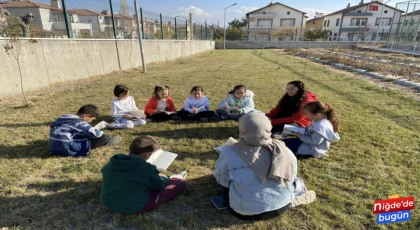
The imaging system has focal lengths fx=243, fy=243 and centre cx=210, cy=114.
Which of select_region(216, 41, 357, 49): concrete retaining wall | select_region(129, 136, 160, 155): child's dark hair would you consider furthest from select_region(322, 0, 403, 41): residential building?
select_region(129, 136, 160, 155): child's dark hair

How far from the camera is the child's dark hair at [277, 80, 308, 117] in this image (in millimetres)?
3820

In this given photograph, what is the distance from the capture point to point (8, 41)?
6.09 metres

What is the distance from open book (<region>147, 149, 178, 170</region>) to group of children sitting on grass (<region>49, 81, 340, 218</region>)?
1.13 ft

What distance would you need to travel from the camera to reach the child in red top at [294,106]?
3.81 meters

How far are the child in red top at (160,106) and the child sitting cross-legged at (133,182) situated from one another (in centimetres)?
243

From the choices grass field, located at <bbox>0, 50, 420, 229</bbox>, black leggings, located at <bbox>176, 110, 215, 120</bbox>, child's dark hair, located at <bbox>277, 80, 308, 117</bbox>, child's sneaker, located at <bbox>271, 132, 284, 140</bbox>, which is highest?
child's dark hair, located at <bbox>277, 80, 308, 117</bbox>

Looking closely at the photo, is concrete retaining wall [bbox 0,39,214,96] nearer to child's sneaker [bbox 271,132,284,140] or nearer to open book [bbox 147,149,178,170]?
open book [bbox 147,149,178,170]

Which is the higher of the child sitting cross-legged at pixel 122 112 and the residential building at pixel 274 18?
the residential building at pixel 274 18

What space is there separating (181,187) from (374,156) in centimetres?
267

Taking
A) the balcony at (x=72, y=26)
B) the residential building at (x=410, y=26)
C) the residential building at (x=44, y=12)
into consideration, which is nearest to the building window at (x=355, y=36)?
the residential building at (x=410, y=26)

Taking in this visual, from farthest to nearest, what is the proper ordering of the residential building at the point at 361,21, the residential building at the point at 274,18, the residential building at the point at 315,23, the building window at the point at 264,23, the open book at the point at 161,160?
the residential building at the point at 315,23 < the building window at the point at 264,23 < the residential building at the point at 274,18 < the residential building at the point at 361,21 < the open book at the point at 161,160

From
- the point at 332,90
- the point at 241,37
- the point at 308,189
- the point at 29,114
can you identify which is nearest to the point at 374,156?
the point at 308,189

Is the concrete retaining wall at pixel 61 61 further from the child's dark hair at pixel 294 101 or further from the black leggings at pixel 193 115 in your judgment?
the child's dark hair at pixel 294 101

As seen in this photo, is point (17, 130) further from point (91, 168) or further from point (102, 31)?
point (102, 31)
